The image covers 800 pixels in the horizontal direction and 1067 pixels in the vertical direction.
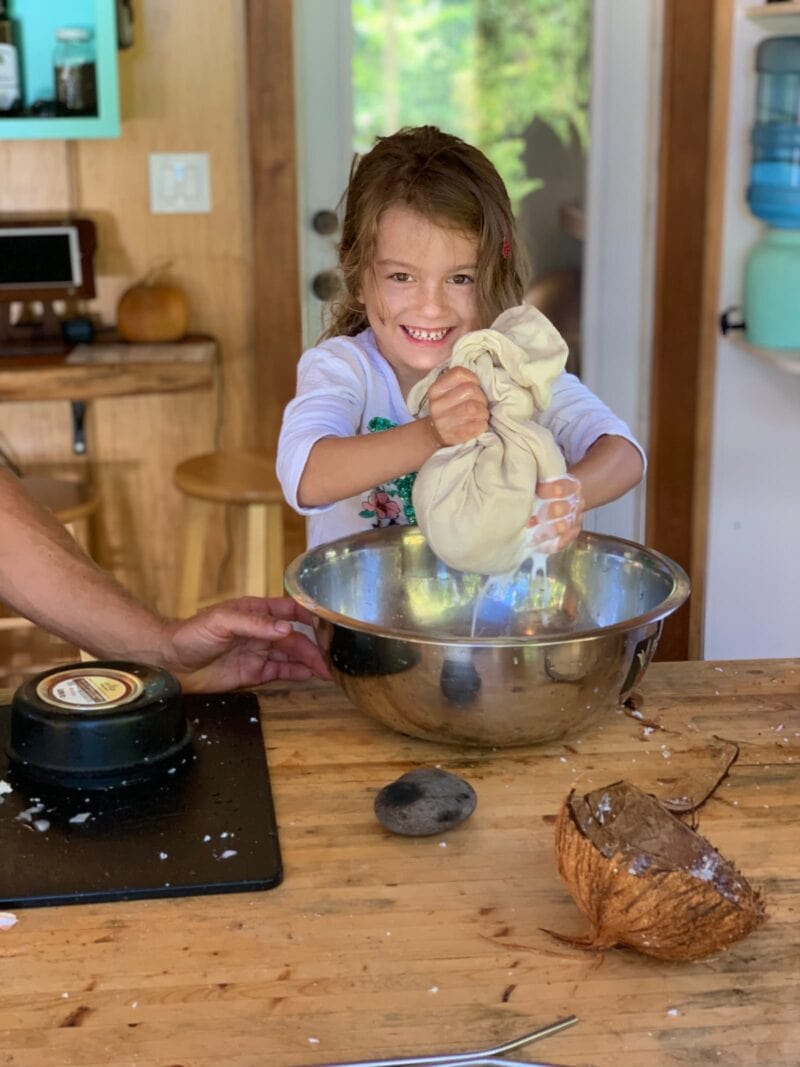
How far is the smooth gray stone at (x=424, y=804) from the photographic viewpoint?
1.00 metres

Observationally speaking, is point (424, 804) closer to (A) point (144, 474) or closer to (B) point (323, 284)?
(B) point (323, 284)

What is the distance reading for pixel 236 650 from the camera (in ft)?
4.26

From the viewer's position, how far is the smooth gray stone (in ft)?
3.29

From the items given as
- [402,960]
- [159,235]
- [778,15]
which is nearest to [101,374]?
[159,235]

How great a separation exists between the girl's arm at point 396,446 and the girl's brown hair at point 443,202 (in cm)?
27

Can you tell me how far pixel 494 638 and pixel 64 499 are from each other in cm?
195

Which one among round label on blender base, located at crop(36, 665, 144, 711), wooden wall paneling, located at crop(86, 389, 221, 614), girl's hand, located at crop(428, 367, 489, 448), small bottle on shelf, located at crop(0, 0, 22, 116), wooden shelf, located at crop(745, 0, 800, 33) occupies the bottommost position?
wooden wall paneling, located at crop(86, 389, 221, 614)

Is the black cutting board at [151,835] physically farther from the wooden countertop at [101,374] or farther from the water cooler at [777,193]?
the water cooler at [777,193]

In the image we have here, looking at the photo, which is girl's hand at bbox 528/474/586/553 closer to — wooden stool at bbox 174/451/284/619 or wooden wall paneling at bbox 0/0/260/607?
wooden stool at bbox 174/451/284/619

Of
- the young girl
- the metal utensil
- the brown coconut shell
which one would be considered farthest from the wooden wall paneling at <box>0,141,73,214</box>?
the metal utensil

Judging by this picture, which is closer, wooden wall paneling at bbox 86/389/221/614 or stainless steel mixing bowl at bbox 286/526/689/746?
stainless steel mixing bowl at bbox 286/526/689/746

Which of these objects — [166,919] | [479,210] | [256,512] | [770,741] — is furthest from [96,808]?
[256,512]

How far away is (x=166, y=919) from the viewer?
0.90m

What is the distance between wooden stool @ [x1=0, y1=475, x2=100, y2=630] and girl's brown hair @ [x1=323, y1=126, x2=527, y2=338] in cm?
132
